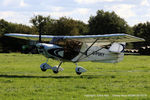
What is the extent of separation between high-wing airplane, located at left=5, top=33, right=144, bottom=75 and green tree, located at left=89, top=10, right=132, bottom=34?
230 ft

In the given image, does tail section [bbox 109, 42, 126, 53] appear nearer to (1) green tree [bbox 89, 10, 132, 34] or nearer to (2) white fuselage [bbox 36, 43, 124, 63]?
(2) white fuselage [bbox 36, 43, 124, 63]

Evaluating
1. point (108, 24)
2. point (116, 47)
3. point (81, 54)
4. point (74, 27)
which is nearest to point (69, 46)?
point (81, 54)

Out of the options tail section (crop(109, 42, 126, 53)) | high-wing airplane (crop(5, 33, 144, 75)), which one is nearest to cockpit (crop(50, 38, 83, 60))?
high-wing airplane (crop(5, 33, 144, 75))

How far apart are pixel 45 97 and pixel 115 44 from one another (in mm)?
10790

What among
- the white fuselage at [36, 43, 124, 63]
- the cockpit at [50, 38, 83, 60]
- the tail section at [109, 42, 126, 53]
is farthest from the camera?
the tail section at [109, 42, 126, 53]

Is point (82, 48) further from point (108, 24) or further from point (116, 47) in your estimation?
point (108, 24)

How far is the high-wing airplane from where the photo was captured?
17797 millimetres

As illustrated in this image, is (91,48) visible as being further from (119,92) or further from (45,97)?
(45,97)

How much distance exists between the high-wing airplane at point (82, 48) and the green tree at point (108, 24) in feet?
230

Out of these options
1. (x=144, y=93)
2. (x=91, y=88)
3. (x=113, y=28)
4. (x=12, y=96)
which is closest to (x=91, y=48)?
(x=91, y=88)

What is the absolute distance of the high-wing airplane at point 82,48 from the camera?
17.8 meters

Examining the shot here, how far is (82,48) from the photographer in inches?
760

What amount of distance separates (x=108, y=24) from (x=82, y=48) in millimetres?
73896

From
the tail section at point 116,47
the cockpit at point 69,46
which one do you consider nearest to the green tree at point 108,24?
the tail section at point 116,47
